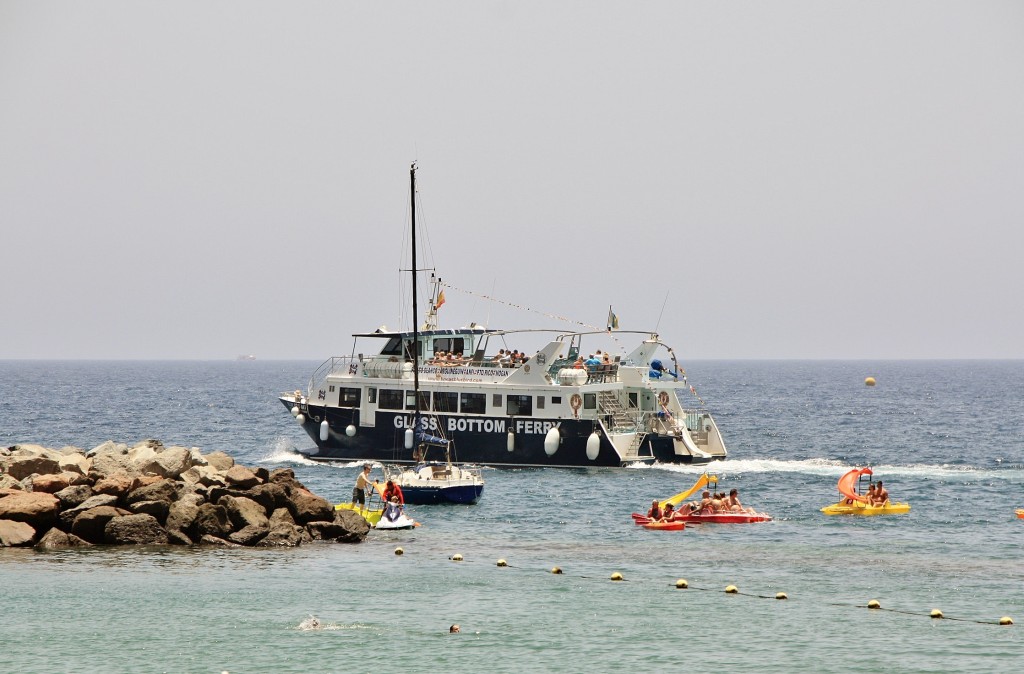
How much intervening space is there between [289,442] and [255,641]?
43302 millimetres

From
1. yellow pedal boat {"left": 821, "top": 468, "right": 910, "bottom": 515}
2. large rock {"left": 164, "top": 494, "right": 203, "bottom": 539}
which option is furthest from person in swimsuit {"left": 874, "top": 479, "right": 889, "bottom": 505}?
large rock {"left": 164, "top": 494, "right": 203, "bottom": 539}

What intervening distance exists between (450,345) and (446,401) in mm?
4084

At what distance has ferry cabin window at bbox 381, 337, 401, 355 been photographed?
54656 mm

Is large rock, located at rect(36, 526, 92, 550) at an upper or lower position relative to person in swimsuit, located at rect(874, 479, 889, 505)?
lower

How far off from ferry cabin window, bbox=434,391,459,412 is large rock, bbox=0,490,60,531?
20.8 m

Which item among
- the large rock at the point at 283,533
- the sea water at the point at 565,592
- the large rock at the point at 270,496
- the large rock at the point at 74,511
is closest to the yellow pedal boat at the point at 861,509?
the sea water at the point at 565,592

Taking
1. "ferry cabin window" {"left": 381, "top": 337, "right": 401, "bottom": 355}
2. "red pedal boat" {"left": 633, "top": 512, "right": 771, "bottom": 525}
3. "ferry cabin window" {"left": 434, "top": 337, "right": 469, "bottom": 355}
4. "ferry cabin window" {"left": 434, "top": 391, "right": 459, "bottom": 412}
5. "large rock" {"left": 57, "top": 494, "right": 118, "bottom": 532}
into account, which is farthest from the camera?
"ferry cabin window" {"left": 434, "top": 337, "right": 469, "bottom": 355}

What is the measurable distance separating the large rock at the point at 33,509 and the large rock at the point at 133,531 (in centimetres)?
161

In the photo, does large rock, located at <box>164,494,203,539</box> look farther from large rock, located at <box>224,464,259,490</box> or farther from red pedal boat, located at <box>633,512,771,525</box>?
red pedal boat, located at <box>633,512,771,525</box>

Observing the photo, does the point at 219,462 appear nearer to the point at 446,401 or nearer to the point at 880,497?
the point at 446,401

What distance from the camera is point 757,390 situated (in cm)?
16262

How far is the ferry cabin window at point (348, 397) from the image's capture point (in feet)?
178

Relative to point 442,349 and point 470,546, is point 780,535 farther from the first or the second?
point 442,349

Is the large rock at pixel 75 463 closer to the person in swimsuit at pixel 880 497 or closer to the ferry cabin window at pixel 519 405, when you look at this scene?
the ferry cabin window at pixel 519 405
